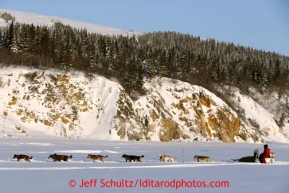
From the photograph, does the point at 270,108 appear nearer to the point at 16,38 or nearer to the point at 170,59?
the point at 170,59

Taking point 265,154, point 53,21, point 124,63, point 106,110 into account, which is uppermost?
point 53,21

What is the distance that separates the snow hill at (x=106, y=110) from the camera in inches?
1951

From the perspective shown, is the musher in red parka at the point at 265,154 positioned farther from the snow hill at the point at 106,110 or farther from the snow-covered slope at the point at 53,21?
the snow-covered slope at the point at 53,21

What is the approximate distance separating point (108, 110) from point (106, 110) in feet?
1.05

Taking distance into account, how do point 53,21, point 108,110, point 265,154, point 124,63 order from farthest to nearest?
point 53,21, point 124,63, point 108,110, point 265,154

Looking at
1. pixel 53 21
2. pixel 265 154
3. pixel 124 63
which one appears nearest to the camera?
pixel 265 154

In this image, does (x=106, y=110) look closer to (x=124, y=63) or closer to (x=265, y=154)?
(x=124, y=63)

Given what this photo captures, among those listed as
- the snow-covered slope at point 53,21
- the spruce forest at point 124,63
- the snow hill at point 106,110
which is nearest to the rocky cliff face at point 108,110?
the snow hill at point 106,110

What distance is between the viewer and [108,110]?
54.0m

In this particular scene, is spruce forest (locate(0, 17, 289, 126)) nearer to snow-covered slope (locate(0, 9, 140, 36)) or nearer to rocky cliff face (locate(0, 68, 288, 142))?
rocky cliff face (locate(0, 68, 288, 142))

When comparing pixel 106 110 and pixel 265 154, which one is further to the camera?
pixel 106 110

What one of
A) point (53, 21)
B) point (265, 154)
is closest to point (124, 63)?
point (265, 154)

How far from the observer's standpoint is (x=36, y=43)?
215ft

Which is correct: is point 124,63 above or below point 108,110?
above
